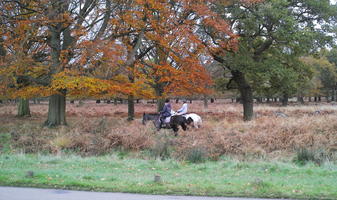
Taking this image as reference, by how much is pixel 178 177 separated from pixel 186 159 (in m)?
3.98

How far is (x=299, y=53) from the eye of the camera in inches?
1073

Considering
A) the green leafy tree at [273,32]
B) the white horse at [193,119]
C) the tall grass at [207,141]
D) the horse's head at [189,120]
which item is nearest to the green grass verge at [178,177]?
the tall grass at [207,141]

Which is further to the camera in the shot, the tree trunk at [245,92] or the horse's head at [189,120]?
the tree trunk at [245,92]

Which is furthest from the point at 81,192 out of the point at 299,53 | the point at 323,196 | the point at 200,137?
the point at 299,53

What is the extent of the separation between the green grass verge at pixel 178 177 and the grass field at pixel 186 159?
2cm

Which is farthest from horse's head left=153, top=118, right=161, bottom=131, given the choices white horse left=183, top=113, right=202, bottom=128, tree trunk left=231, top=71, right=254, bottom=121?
tree trunk left=231, top=71, right=254, bottom=121

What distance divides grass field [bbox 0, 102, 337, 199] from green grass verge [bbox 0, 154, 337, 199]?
21 millimetres

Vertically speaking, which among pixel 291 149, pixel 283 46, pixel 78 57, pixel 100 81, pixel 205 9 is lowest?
pixel 291 149

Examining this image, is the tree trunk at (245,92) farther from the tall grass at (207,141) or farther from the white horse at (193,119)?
the white horse at (193,119)

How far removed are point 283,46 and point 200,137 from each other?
597 inches

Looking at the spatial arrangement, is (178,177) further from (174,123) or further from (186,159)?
(174,123)

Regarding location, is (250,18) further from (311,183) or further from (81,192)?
(81,192)

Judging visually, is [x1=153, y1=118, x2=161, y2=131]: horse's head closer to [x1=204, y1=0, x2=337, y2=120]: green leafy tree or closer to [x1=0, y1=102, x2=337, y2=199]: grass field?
[x1=0, y1=102, x2=337, y2=199]: grass field

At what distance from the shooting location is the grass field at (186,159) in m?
8.34
